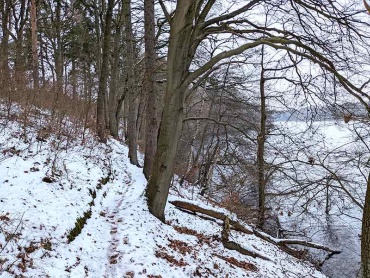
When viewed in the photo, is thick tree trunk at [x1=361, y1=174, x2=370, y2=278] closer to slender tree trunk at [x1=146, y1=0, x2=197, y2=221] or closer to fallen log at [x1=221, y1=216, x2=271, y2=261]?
slender tree trunk at [x1=146, y1=0, x2=197, y2=221]

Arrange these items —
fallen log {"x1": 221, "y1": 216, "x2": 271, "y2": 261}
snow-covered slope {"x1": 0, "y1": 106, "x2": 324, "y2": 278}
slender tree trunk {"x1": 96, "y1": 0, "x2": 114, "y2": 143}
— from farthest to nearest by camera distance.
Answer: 1. slender tree trunk {"x1": 96, "y1": 0, "x2": 114, "y2": 143}
2. fallen log {"x1": 221, "y1": 216, "x2": 271, "y2": 261}
3. snow-covered slope {"x1": 0, "y1": 106, "x2": 324, "y2": 278}

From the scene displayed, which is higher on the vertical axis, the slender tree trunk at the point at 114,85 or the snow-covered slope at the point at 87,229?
the slender tree trunk at the point at 114,85

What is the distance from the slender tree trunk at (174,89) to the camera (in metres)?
6.13

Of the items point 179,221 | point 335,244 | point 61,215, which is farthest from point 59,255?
point 335,244

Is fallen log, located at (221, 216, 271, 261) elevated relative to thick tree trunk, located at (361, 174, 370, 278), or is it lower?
lower

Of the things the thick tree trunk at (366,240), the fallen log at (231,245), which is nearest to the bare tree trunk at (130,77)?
the fallen log at (231,245)

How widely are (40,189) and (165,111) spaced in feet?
9.09

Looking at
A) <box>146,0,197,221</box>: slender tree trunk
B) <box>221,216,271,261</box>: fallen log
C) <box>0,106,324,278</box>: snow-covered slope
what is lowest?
<box>221,216,271,261</box>: fallen log

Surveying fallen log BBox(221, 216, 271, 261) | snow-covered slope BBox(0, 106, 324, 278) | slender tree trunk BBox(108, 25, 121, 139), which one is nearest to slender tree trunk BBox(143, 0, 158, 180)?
snow-covered slope BBox(0, 106, 324, 278)

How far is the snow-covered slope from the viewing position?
12.7 ft

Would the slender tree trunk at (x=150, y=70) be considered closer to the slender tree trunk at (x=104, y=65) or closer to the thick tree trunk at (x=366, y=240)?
the slender tree trunk at (x=104, y=65)

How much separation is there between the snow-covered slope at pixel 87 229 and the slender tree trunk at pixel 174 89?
1136mm

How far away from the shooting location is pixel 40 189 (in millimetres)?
5203

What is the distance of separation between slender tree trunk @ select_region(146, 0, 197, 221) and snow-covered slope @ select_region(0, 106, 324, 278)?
3.73 feet
